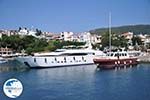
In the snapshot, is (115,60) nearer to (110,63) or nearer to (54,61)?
(110,63)

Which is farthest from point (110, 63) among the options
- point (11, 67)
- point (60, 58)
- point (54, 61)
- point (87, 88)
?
point (87, 88)

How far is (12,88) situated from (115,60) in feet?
22.9

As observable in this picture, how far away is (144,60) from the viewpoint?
845 centimetres

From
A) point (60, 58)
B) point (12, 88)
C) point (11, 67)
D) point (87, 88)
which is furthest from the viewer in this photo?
point (60, 58)

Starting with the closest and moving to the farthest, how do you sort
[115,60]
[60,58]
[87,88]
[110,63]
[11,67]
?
[87,88]
[11,67]
[110,63]
[115,60]
[60,58]

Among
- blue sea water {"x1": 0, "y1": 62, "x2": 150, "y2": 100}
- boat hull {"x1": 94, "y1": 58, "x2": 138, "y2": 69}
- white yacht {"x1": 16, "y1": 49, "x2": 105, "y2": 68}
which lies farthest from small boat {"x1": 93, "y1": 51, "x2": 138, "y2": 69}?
blue sea water {"x1": 0, "y1": 62, "x2": 150, "y2": 100}

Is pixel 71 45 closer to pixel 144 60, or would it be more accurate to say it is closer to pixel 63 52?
pixel 63 52

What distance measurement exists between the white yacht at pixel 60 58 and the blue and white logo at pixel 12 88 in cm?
723

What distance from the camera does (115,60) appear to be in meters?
8.04

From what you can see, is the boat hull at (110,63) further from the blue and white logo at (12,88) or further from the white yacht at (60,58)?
the blue and white logo at (12,88)

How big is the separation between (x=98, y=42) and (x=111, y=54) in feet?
13.5

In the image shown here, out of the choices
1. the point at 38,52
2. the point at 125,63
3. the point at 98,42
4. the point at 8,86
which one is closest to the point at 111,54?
the point at 125,63

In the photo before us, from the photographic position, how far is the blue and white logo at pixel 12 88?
1.13 meters

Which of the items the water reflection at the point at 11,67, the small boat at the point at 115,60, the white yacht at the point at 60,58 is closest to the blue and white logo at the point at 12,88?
the water reflection at the point at 11,67
